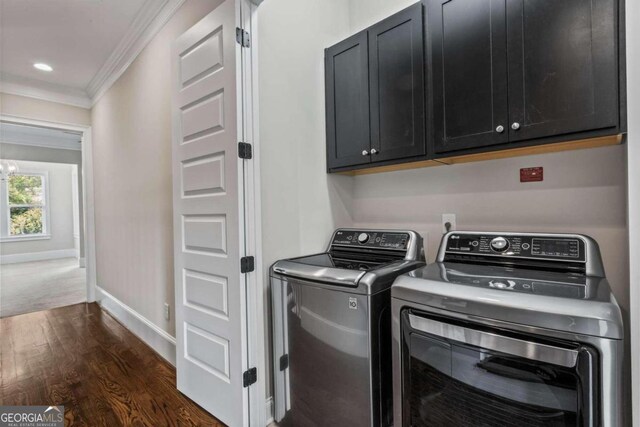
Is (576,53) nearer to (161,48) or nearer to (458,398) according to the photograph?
(458,398)

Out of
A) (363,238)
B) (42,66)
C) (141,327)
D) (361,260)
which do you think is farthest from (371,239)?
(42,66)

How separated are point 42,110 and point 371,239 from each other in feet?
14.6

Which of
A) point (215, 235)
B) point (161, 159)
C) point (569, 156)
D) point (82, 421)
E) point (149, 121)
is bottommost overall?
point (82, 421)

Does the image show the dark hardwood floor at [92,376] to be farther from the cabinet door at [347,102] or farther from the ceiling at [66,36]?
the ceiling at [66,36]

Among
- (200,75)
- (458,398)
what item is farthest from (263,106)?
(458,398)

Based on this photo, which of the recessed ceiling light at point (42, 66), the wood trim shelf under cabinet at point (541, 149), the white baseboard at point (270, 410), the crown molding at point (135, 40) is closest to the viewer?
the wood trim shelf under cabinet at point (541, 149)

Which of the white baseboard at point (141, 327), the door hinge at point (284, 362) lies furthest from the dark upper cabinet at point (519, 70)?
the white baseboard at point (141, 327)

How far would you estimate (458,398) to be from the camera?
1.08 m

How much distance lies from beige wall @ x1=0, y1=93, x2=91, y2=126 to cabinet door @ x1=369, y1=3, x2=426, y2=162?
419cm

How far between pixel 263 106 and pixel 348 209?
95 centimetres

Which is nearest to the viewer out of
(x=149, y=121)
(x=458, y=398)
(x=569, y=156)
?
(x=458, y=398)

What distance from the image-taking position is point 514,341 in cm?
94

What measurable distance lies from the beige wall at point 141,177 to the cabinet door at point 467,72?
1.47 metres

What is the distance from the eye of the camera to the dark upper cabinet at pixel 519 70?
116 centimetres
